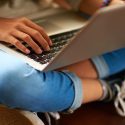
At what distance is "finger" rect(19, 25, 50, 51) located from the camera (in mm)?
779

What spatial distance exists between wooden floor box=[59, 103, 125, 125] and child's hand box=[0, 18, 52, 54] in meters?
0.32

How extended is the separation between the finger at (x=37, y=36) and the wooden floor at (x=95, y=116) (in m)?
0.32

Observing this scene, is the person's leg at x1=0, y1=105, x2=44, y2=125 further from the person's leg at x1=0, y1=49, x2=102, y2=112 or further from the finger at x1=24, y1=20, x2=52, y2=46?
the finger at x1=24, y1=20, x2=52, y2=46

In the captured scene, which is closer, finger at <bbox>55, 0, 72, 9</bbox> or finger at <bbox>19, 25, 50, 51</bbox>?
finger at <bbox>19, 25, 50, 51</bbox>

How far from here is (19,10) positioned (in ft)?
3.62

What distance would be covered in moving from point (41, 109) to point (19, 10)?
39cm

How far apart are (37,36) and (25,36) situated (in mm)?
27

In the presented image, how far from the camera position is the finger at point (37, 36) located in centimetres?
78

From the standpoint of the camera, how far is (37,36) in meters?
0.78

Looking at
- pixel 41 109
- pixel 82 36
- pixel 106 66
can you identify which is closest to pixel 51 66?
Answer: pixel 82 36

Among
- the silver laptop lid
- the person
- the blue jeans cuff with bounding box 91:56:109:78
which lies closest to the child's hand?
the person

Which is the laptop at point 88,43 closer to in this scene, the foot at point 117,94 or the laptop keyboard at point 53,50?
the laptop keyboard at point 53,50

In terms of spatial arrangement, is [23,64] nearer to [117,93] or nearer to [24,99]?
[24,99]

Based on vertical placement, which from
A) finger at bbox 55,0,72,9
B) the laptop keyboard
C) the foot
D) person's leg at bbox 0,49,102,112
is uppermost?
the laptop keyboard
